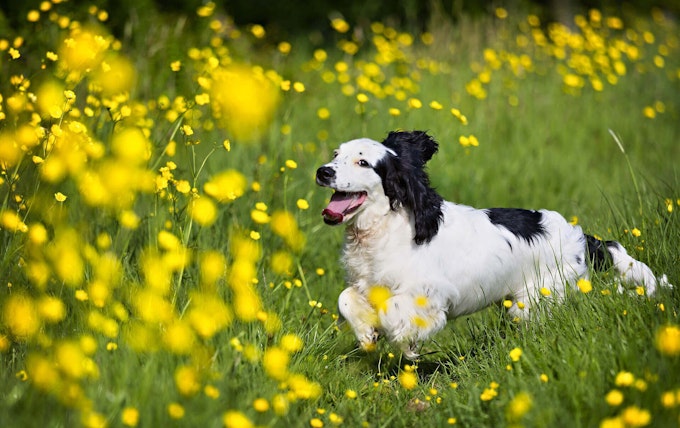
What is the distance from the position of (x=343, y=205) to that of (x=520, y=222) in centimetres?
89

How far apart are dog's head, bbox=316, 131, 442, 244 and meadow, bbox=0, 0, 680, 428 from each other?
0.77ft

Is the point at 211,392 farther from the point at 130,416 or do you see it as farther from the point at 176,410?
the point at 130,416

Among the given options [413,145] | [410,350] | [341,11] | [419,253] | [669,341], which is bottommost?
[341,11]

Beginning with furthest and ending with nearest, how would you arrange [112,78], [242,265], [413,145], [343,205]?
[112,78], [413,145], [343,205], [242,265]

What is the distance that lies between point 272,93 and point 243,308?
3257 mm

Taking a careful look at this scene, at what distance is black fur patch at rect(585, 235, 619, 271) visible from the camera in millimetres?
3914

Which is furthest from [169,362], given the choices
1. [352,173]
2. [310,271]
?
[310,271]

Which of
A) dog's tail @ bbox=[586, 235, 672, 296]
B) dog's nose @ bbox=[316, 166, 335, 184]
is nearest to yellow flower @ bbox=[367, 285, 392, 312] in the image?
dog's nose @ bbox=[316, 166, 335, 184]

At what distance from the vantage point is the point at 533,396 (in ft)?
9.65

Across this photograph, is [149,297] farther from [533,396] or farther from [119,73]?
[119,73]

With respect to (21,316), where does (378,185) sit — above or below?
above

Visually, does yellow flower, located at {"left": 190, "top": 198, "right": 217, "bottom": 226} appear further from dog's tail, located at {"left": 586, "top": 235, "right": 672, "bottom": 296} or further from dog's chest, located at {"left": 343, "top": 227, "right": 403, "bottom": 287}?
dog's tail, located at {"left": 586, "top": 235, "right": 672, "bottom": 296}

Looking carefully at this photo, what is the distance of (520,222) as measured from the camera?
160 inches

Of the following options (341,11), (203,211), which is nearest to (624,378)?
(203,211)
